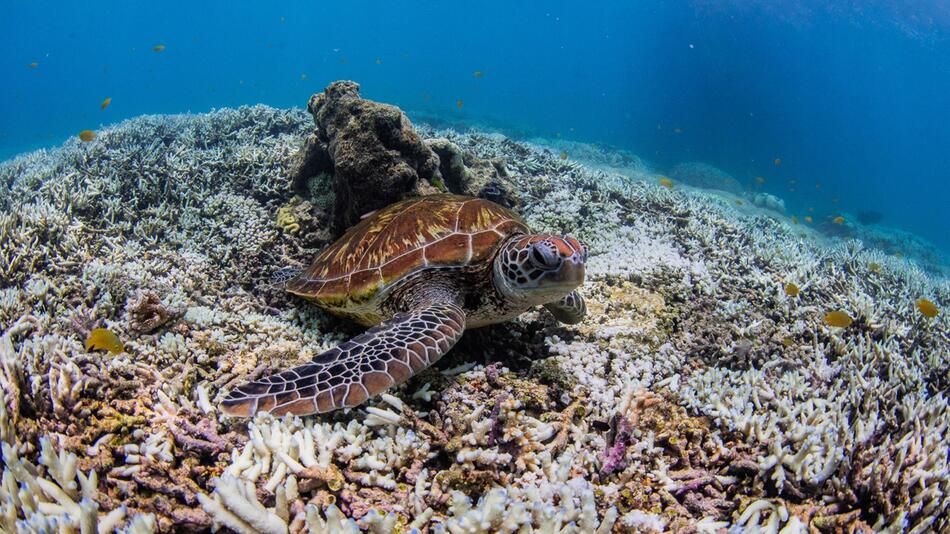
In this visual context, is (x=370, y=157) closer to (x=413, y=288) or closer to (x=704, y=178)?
(x=413, y=288)

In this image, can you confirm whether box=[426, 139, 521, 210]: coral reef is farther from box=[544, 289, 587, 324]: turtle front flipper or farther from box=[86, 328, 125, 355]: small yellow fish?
box=[86, 328, 125, 355]: small yellow fish

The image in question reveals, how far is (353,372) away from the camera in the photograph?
2211 mm

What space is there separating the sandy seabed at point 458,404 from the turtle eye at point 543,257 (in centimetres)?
72

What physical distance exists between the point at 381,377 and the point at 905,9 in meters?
78.0

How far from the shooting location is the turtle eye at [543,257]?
8.72 ft

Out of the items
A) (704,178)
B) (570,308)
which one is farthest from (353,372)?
(704,178)

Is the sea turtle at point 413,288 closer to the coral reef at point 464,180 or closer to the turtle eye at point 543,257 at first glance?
the turtle eye at point 543,257

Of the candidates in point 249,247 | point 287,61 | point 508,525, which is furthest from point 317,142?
point 287,61

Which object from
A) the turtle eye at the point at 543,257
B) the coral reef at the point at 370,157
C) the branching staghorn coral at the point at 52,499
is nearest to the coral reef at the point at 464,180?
the coral reef at the point at 370,157

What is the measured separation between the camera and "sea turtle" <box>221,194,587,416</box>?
2.16m

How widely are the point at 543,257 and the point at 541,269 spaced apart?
0.29 feet

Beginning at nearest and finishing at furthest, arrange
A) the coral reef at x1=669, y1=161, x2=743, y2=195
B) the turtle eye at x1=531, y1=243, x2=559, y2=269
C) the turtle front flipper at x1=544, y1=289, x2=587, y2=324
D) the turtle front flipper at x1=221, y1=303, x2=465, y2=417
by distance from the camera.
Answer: the turtle front flipper at x1=221, y1=303, x2=465, y2=417, the turtle eye at x1=531, y1=243, x2=559, y2=269, the turtle front flipper at x1=544, y1=289, x2=587, y2=324, the coral reef at x1=669, y1=161, x2=743, y2=195

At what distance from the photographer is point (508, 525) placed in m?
1.55

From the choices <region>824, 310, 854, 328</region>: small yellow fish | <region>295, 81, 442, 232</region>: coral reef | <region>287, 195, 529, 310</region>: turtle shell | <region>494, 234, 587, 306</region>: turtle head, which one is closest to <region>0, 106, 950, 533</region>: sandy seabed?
<region>824, 310, 854, 328</region>: small yellow fish
